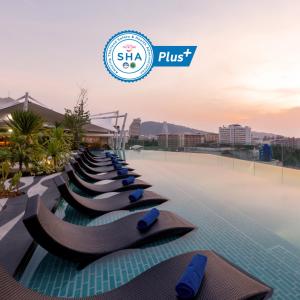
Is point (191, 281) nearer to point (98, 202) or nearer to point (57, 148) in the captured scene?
point (98, 202)

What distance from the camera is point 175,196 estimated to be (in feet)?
20.2

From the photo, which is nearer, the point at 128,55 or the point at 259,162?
the point at 128,55

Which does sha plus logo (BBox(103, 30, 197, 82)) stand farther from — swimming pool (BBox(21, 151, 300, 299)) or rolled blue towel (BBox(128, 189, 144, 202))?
rolled blue towel (BBox(128, 189, 144, 202))

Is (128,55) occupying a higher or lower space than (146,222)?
higher

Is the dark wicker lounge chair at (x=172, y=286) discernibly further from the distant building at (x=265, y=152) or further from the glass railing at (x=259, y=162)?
the distant building at (x=265, y=152)

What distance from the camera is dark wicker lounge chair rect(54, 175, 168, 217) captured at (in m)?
3.73

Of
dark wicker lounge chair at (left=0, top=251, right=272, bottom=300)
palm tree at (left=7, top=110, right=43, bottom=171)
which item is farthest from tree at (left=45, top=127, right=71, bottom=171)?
dark wicker lounge chair at (left=0, top=251, right=272, bottom=300)

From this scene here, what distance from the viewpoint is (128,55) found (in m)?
10.7

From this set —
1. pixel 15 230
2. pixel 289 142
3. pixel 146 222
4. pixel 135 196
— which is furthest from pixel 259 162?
pixel 15 230

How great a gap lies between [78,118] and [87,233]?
19539mm

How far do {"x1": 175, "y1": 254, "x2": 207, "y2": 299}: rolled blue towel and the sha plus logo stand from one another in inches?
390

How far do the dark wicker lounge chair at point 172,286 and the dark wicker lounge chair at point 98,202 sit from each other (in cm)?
205

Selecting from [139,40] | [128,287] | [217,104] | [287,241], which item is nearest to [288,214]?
[287,241]

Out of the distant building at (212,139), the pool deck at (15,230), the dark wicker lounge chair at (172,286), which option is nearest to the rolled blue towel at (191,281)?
the dark wicker lounge chair at (172,286)
